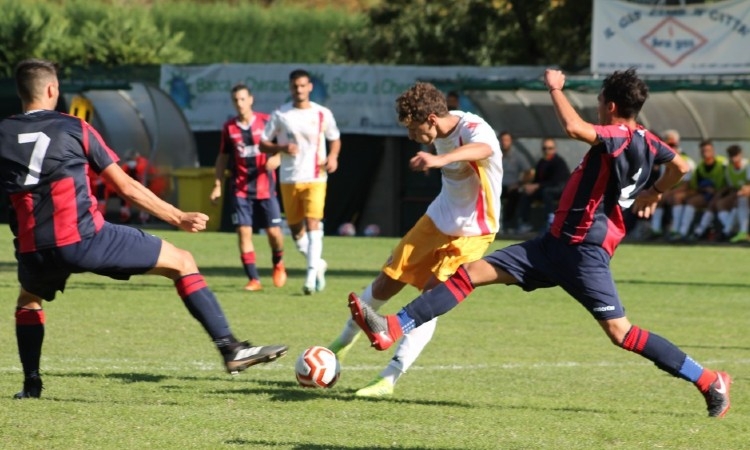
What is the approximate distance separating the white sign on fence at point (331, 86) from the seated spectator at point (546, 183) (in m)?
1.41

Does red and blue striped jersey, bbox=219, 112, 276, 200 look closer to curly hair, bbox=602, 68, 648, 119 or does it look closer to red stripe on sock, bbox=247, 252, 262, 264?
red stripe on sock, bbox=247, 252, 262, 264

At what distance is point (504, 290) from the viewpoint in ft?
51.2

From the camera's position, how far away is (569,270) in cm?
752

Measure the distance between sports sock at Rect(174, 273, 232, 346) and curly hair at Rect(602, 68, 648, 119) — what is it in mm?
2351

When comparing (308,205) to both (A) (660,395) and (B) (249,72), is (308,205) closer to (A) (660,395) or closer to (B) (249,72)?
(A) (660,395)

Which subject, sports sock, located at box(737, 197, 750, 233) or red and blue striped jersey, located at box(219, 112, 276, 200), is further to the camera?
sports sock, located at box(737, 197, 750, 233)

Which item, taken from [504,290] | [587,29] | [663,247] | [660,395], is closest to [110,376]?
[660,395]

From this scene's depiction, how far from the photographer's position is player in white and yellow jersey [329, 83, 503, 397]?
26.3ft

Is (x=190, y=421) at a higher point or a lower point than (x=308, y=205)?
higher

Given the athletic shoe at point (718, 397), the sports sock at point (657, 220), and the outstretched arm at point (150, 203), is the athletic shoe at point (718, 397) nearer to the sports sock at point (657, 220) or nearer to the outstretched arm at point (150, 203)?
the outstretched arm at point (150, 203)

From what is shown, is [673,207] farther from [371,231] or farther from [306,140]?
[306,140]

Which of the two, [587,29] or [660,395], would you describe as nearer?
[660,395]


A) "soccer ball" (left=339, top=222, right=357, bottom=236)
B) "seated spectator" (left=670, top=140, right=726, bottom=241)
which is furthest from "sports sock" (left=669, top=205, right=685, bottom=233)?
"soccer ball" (left=339, top=222, right=357, bottom=236)

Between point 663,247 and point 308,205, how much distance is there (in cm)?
1073
